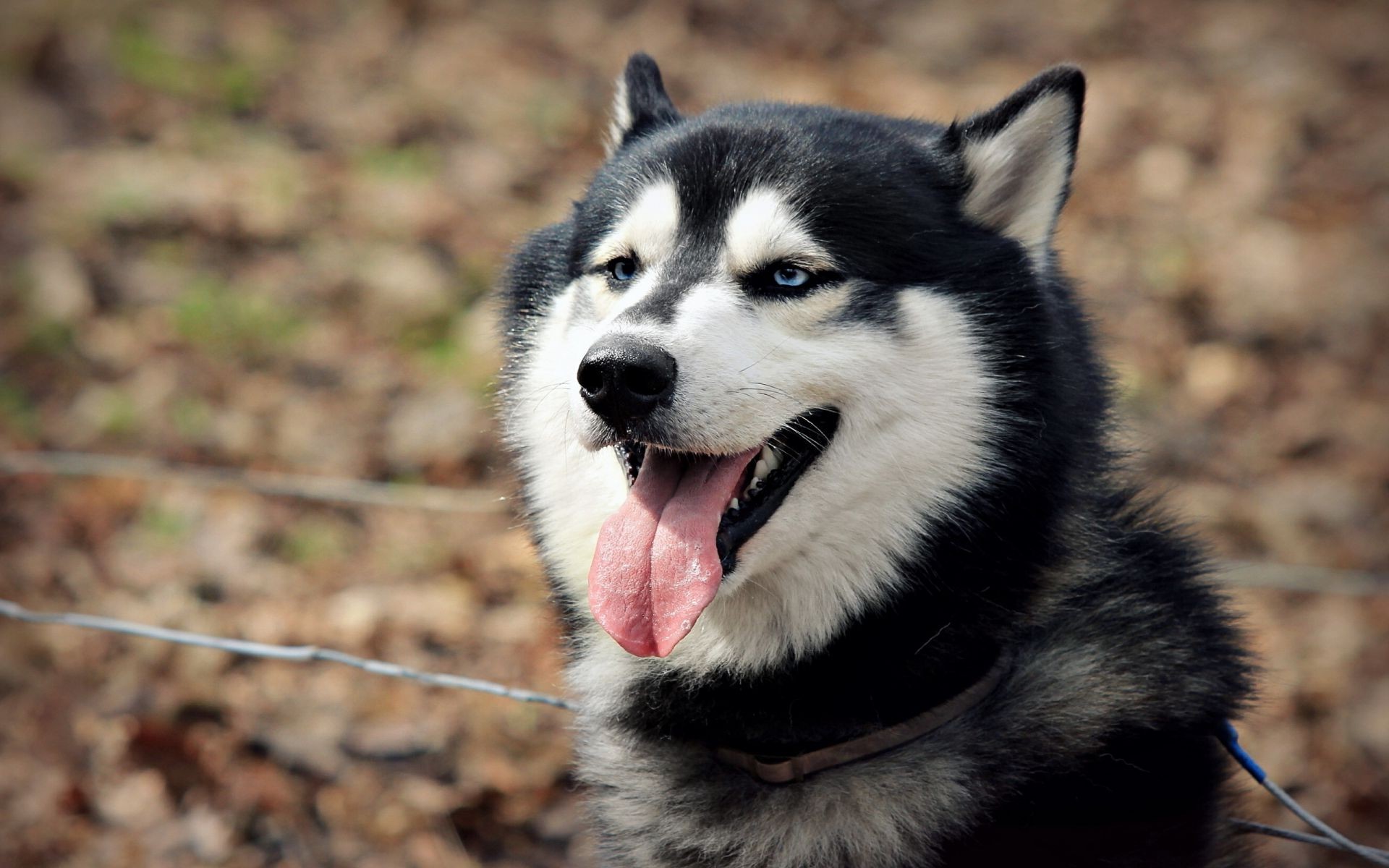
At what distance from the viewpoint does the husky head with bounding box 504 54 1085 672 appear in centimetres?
233

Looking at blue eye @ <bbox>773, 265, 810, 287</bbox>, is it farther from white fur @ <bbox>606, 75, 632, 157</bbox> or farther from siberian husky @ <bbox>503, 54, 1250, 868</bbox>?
white fur @ <bbox>606, 75, 632, 157</bbox>

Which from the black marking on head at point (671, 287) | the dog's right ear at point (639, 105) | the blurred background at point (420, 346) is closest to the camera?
the black marking on head at point (671, 287)

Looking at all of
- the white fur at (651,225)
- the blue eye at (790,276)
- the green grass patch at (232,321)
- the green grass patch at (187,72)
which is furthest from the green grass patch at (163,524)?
the blue eye at (790,276)

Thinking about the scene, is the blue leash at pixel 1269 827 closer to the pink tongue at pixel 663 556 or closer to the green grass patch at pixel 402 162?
the pink tongue at pixel 663 556

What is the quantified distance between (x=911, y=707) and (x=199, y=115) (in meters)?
7.05

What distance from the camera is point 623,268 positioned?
2.75 metres

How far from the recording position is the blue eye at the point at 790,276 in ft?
8.30

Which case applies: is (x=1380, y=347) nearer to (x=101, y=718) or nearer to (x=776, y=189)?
(x=776, y=189)

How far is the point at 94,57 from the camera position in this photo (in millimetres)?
8023

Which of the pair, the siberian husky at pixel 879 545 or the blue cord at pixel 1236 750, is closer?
the siberian husky at pixel 879 545

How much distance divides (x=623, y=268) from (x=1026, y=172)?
950 millimetres

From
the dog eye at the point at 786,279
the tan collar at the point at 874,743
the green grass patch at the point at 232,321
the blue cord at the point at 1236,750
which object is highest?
the dog eye at the point at 786,279

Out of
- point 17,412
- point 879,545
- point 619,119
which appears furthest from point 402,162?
point 879,545

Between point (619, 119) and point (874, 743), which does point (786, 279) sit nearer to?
Result: point (619, 119)
